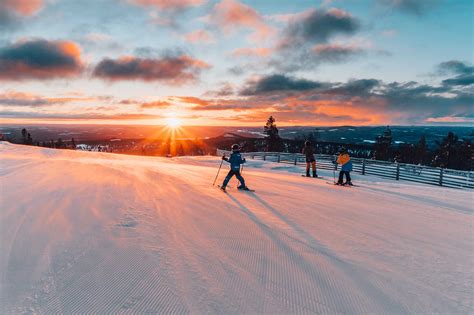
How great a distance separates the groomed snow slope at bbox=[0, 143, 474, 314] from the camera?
3242 millimetres

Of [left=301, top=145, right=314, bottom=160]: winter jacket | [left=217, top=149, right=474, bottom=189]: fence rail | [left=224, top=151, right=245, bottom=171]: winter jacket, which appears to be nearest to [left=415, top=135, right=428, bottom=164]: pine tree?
[left=217, top=149, right=474, bottom=189]: fence rail

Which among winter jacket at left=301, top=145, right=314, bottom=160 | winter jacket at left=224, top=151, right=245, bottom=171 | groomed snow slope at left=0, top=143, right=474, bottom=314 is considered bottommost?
groomed snow slope at left=0, top=143, right=474, bottom=314

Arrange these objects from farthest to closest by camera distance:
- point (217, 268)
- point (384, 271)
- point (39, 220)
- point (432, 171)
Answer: point (432, 171)
point (39, 220)
point (384, 271)
point (217, 268)

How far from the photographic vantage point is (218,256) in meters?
4.26

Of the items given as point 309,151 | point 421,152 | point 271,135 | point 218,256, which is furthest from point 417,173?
point 421,152

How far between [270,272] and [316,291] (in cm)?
66

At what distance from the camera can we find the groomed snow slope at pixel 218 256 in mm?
3242

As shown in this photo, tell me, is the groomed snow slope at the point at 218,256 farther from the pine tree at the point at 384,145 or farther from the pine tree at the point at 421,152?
the pine tree at the point at 421,152

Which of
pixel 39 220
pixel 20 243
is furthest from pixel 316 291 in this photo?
pixel 39 220

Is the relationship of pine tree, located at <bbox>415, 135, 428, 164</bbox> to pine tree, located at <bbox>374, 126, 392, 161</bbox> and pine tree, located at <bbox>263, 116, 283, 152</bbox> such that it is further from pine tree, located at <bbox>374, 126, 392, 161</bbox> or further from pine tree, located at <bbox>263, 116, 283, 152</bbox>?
pine tree, located at <bbox>263, 116, 283, 152</bbox>

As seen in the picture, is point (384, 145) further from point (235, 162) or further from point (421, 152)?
point (235, 162)

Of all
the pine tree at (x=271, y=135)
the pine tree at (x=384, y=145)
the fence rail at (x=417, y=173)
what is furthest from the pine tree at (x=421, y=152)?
the fence rail at (x=417, y=173)

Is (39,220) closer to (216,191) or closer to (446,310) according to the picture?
(216,191)

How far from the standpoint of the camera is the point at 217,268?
3.89m
